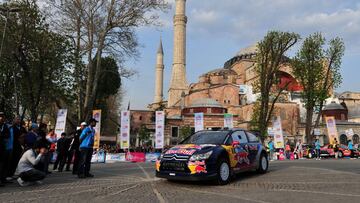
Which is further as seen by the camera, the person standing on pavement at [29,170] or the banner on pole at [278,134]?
the banner on pole at [278,134]

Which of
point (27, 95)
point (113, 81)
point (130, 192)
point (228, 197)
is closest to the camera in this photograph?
point (228, 197)

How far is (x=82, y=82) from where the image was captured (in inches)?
1125

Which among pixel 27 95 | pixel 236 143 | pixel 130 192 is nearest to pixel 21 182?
pixel 130 192

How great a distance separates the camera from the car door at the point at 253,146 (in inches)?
444

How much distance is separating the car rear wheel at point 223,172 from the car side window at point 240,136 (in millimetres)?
1108

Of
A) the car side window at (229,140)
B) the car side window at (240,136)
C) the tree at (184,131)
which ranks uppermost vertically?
the tree at (184,131)

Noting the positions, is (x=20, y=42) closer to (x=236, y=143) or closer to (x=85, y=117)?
(x=85, y=117)

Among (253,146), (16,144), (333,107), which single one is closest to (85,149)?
(16,144)

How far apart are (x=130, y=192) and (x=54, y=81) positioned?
21.3 meters

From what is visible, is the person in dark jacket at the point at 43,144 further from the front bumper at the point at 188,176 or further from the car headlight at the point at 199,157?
the car headlight at the point at 199,157

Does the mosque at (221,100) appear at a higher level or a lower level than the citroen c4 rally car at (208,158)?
higher

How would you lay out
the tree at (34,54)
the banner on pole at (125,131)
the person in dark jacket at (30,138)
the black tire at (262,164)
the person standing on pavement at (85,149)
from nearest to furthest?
the person in dark jacket at (30,138) < the person standing on pavement at (85,149) < the black tire at (262,164) < the tree at (34,54) < the banner on pole at (125,131)

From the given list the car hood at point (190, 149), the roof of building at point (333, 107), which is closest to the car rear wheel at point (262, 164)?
the car hood at point (190, 149)

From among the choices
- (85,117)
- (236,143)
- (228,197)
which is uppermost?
(85,117)
